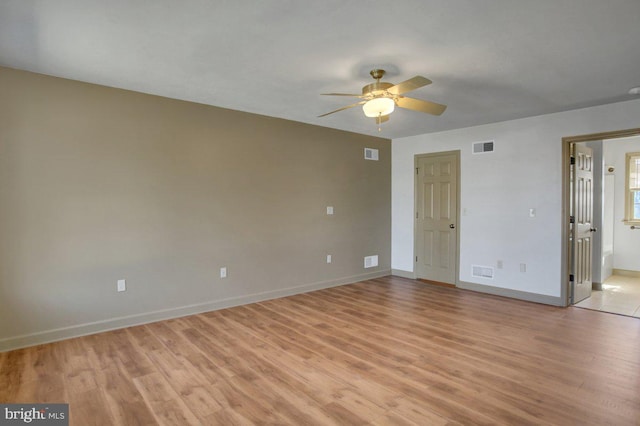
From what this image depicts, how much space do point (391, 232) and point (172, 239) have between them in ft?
13.2

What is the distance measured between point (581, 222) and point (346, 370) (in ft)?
13.6

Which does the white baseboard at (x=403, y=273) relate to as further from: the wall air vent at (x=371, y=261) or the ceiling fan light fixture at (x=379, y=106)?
the ceiling fan light fixture at (x=379, y=106)

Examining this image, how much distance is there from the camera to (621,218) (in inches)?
257

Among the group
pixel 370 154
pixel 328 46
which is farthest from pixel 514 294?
pixel 328 46

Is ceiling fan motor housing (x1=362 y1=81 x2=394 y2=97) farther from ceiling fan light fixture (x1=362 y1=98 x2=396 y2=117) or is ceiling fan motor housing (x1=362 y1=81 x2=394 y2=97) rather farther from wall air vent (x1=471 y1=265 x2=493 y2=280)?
wall air vent (x1=471 y1=265 x2=493 y2=280)

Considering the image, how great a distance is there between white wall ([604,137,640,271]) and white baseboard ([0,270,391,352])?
5.48m

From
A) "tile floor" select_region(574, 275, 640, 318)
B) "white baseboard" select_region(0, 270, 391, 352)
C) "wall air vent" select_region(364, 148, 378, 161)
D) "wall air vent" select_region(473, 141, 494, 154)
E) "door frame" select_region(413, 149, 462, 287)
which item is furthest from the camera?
"wall air vent" select_region(364, 148, 378, 161)

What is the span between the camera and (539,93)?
3.82m

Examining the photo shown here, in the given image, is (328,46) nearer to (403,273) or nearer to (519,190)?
(519,190)

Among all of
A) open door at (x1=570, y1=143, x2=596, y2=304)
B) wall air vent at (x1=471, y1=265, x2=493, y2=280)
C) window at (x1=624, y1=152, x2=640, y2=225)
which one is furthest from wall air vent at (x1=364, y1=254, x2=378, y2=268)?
window at (x1=624, y1=152, x2=640, y2=225)

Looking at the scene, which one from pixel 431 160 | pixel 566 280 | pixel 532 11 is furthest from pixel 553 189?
pixel 532 11

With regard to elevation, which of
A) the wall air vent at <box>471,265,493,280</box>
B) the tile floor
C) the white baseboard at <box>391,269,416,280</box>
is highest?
the wall air vent at <box>471,265,493,280</box>

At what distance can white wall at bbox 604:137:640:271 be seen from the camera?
632 centimetres

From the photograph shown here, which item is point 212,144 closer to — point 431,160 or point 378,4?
point 378,4
